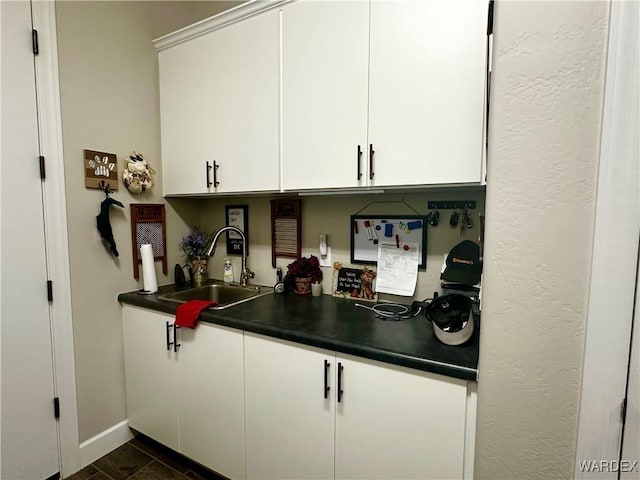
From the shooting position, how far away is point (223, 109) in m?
1.75

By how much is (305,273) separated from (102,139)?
1338mm

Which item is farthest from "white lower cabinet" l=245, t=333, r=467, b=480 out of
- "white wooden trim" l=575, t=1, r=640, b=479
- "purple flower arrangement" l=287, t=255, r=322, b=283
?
"purple flower arrangement" l=287, t=255, r=322, b=283

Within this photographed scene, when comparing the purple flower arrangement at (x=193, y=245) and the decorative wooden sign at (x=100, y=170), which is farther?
the purple flower arrangement at (x=193, y=245)

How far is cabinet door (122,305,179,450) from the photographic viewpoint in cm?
169

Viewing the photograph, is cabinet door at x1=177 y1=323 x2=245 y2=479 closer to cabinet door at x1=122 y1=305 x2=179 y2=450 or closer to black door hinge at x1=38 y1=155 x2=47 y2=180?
cabinet door at x1=122 y1=305 x2=179 y2=450

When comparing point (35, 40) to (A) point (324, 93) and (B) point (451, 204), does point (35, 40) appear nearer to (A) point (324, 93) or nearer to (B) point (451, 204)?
(A) point (324, 93)

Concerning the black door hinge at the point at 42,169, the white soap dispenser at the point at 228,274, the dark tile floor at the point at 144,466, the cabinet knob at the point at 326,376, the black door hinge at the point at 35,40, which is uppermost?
the black door hinge at the point at 35,40

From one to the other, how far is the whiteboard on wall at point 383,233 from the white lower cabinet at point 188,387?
2.54 ft

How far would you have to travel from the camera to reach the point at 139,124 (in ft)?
6.31

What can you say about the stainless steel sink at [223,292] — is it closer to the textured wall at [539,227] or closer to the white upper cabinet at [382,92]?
the white upper cabinet at [382,92]

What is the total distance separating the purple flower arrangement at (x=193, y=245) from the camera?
2189mm

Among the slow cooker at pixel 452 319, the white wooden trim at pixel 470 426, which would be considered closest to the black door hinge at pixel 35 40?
the slow cooker at pixel 452 319

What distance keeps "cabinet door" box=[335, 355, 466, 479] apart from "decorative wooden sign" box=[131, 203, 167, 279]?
1.45 metres

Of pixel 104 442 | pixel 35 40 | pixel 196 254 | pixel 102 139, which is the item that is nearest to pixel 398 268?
pixel 196 254
